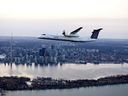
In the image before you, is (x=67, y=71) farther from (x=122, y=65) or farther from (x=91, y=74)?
(x=122, y=65)

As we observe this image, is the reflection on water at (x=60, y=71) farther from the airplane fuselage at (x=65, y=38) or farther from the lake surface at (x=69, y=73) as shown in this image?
the airplane fuselage at (x=65, y=38)

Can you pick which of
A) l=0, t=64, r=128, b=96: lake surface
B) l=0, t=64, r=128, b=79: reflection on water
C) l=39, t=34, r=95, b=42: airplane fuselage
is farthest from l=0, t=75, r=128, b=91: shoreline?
l=39, t=34, r=95, b=42: airplane fuselage

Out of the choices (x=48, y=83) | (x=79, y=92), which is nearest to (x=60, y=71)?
(x=48, y=83)

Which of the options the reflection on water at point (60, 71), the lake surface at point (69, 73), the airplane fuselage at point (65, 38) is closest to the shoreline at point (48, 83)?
the lake surface at point (69, 73)

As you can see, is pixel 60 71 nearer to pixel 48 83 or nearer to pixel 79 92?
pixel 48 83

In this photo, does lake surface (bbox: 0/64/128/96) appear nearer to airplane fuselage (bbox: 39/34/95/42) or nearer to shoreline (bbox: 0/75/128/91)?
shoreline (bbox: 0/75/128/91)

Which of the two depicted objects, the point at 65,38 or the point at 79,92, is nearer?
the point at 65,38
